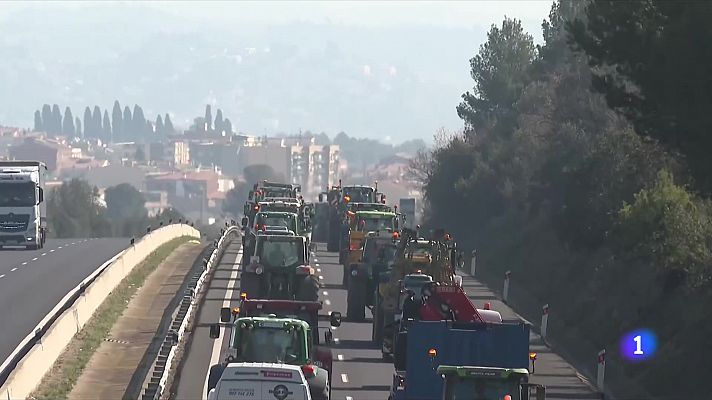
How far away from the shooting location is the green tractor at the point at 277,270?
37.9 meters

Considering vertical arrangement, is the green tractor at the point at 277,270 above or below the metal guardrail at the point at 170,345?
above

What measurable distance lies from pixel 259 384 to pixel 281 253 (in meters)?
19.2

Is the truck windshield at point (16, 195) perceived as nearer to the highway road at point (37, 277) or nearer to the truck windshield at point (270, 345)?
the highway road at point (37, 277)

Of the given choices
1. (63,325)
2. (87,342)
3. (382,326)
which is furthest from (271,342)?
(87,342)

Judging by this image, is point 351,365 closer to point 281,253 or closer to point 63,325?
point 281,253

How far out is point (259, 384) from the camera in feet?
63.6

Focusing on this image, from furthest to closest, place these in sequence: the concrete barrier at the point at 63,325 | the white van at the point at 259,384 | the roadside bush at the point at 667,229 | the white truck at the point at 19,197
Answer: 1. the white truck at the point at 19,197
2. the roadside bush at the point at 667,229
3. the concrete barrier at the point at 63,325
4. the white van at the point at 259,384

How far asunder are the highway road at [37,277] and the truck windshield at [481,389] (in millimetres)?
18361

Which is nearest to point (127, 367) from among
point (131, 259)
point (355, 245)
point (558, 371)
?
point (558, 371)

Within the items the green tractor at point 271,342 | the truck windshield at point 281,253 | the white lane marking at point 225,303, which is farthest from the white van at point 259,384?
the truck windshield at point 281,253

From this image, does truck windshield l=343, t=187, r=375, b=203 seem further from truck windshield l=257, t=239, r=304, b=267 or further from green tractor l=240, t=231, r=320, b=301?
truck windshield l=257, t=239, r=304, b=267

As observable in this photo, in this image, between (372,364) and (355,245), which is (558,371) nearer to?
(372,364)

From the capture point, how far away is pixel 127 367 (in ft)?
121

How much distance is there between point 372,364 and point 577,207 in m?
21.2
